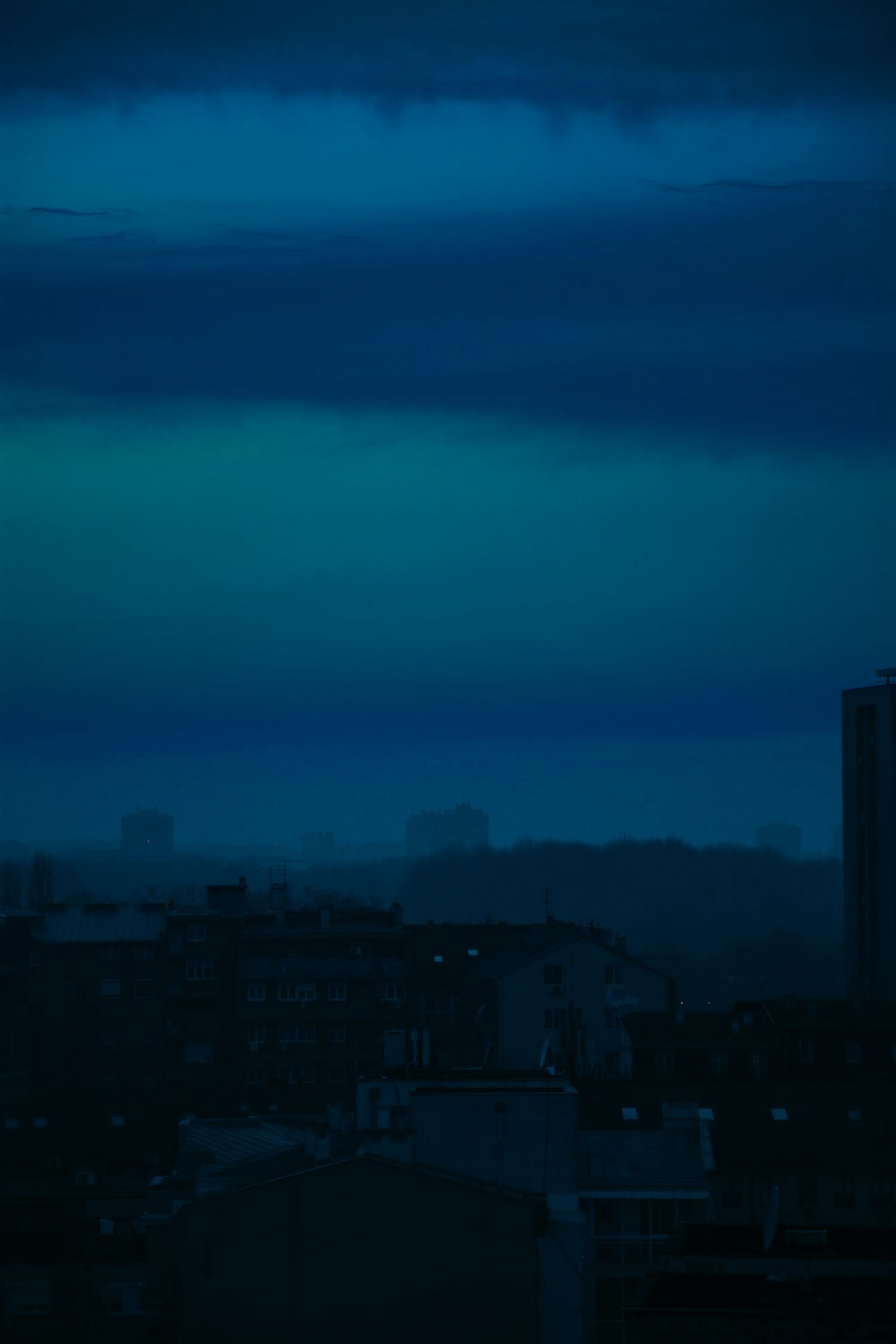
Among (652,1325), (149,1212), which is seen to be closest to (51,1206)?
(149,1212)

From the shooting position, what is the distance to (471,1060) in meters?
34.2

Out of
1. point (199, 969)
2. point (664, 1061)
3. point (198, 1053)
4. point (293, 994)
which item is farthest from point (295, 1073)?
point (664, 1061)

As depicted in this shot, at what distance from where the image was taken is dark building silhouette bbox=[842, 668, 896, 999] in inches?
1746

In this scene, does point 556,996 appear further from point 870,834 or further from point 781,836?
point 781,836

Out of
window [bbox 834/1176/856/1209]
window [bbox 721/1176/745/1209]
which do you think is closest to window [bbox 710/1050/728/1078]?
window [bbox 834/1176/856/1209]

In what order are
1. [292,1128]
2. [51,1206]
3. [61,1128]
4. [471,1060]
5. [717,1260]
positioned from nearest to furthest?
1. [717,1260]
2. [51,1206]
3. [292,1128]
4. [61,1128]
5. [471,1060]

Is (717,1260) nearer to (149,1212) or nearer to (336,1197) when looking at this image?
(336,1197)

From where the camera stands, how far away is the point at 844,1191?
21.2 metres

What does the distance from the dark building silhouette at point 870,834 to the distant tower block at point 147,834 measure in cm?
9968

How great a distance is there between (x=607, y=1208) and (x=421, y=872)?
86515 millimetres

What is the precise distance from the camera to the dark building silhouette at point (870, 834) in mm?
44344

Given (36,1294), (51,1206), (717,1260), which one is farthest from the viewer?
(51,1206)

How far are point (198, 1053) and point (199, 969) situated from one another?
144cm

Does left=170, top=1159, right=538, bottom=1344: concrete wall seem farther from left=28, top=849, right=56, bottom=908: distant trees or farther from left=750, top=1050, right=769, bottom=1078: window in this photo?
left=28, top=849, right=56, bottom=908: distant trees
